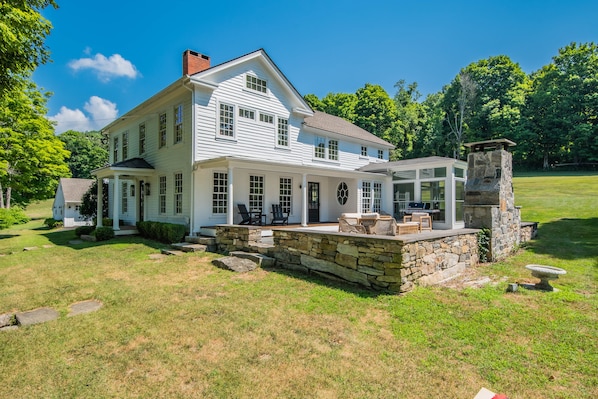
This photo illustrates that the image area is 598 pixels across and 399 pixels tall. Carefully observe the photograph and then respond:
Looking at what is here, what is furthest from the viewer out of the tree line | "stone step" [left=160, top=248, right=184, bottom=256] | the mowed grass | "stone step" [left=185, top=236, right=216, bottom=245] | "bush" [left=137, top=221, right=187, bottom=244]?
the tree line

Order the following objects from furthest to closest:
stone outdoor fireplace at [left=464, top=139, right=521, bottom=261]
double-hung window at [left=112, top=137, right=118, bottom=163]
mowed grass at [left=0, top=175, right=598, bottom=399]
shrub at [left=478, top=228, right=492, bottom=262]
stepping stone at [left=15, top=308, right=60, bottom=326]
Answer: double-hung window at [left=112, top=137, right=118, bottom=163]
stone outdoor fireplace at [left=464, top=139, right=521, bottom=261]
shrub at [left=478, top=228, right=492, bottom=262]
stepping stone at [left=15, top=308, right=60, bottom=326]
mowed grass at [left=0, top=175, right=598, bottom=399]

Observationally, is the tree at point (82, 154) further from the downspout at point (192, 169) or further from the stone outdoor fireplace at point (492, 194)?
the stone outdoor fireplace at point (492, 194)

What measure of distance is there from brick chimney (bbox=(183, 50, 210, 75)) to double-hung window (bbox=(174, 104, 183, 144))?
1.79 meters

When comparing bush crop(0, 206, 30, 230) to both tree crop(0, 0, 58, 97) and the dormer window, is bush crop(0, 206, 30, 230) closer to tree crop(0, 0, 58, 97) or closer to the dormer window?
tree crop(0, 0, 58, 97)

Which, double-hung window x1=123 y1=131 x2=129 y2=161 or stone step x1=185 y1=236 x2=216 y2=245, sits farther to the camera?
double-hung window x1=123 y1=131 x2=129 y2=161

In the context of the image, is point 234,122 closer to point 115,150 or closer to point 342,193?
point 342,193

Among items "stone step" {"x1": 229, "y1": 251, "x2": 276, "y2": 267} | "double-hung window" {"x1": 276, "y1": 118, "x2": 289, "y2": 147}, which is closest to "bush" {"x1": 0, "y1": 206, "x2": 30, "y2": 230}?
"double-hung window" {"x1": 276, "y1": 118, "x2": 289, "y2": 147}

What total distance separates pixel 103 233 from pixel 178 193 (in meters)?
3.49

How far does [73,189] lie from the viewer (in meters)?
26.5

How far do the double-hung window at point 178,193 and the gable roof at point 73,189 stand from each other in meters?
18.8

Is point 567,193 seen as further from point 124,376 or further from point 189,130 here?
point 124,376

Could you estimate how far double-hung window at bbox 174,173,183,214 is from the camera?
39.1ft

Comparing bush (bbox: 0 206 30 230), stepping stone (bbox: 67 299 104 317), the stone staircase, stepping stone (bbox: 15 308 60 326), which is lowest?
stepping stone (bbox: 67 299 104 317)

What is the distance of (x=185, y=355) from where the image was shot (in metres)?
3.46
